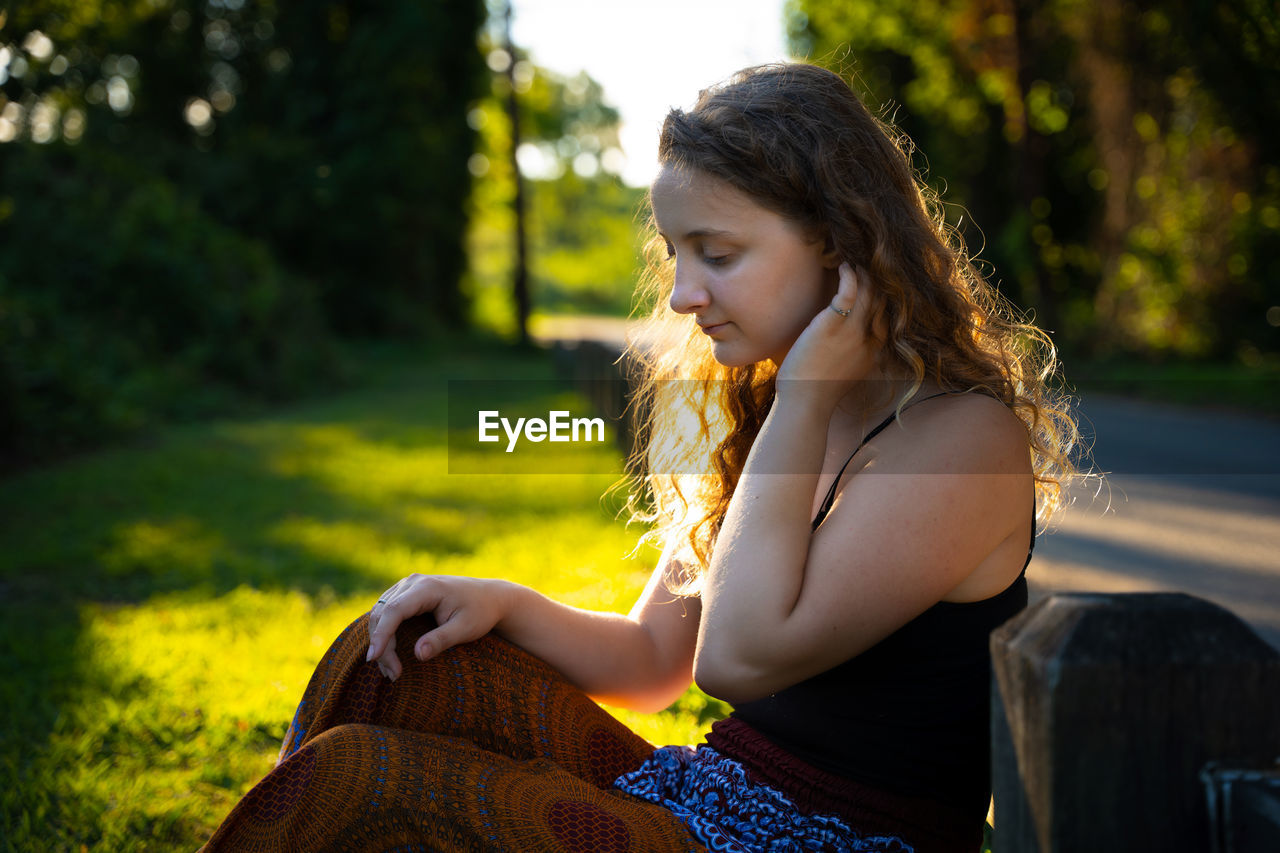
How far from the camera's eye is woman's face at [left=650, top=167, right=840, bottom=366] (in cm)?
181

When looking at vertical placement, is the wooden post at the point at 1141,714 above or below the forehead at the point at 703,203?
below

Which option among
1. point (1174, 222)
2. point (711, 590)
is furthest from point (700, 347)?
point (1174, 222)

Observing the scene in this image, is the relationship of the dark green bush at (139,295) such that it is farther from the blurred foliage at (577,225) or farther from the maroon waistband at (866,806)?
the blurred foliage at (577,225)

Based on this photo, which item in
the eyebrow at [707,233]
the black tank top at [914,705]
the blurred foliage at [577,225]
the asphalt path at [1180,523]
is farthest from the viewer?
the blurred foliage at [577,225]

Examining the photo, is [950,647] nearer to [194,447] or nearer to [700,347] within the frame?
[700,347]

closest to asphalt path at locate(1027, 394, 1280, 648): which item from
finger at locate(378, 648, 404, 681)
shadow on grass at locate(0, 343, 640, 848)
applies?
finger at locate(378, 648, 404, 681)

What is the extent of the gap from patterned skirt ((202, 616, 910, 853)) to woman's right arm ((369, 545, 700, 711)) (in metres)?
0.05

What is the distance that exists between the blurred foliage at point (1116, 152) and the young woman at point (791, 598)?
39.0 ft

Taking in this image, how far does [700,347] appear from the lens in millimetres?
2289

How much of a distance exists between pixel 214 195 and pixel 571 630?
81.5 ft

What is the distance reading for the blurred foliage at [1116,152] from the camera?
15.1 m

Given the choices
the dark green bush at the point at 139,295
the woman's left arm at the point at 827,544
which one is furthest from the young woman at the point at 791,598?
the dark green bush at the point at 139,295

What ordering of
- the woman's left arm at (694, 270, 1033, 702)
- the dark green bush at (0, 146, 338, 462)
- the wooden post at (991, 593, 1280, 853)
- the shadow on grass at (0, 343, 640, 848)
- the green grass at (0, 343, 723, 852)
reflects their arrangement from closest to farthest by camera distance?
the wooden post at (991, 593, 1280, 853) → the woman's left arm at (694, 270, 1033, 702) → the green grass at (0, 343, 723, 852) → the shadow on grass at (0, 343, 640, 848) → the dark green bush at (0, 146, 338, 462)

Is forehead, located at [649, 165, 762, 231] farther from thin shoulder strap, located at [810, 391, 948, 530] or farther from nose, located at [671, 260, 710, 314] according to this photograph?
thin shoulder strap, located at [810, 391, 948, 530]
